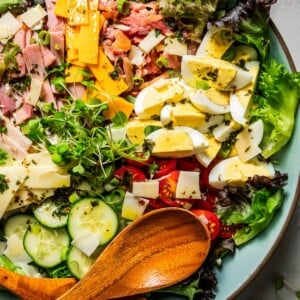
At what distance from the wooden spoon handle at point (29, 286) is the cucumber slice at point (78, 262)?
8 cm

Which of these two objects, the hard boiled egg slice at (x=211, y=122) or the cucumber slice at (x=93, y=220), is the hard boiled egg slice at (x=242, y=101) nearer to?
the hard boiled egg slice at (x=211, y=122)

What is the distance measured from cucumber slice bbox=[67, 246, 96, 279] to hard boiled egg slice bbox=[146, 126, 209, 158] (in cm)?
47

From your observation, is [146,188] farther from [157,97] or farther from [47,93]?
[47,93]

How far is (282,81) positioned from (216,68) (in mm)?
247

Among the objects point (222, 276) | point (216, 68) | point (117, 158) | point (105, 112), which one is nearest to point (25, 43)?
point (105, 112)

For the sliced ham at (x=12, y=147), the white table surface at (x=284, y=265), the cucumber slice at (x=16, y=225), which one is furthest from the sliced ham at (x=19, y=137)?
the white table surface at (x=284, y=265)

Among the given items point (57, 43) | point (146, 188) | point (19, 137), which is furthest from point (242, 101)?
point (19, 137)

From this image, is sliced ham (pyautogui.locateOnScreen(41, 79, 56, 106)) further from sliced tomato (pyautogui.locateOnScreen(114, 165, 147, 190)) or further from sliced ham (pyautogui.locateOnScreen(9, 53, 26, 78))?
sliced tomato (pyautogui.locateOnScreen(114, 165, 147, 190))

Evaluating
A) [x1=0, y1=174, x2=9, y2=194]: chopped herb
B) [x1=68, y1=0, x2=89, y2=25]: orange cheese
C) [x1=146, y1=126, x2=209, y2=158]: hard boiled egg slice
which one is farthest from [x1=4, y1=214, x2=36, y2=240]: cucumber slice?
[x1=68, y1=0, x2=89, y2=25]: orange cheese

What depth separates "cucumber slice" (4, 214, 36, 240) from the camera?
266 centimetres

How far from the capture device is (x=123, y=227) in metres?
2.63

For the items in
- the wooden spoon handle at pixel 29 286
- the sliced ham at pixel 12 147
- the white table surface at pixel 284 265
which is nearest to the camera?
the wooden spoon handle at pixel 29 286

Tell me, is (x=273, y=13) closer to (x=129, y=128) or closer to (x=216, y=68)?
(x=216, y=68)

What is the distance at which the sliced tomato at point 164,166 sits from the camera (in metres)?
2.58
